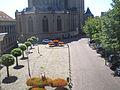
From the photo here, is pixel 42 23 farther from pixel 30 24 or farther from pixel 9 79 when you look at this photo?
pixel 9 79

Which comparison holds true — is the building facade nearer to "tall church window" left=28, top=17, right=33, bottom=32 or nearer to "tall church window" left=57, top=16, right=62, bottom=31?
"tall church window" left=28, top=17, right=33, bottom=32

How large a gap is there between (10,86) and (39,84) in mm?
4687

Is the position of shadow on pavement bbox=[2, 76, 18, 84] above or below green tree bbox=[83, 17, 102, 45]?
below

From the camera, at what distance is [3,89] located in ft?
67.7

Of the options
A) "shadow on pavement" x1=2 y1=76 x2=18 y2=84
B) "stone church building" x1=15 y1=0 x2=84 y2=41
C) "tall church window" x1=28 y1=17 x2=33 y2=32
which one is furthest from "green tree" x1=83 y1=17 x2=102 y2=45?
"tall church window" x1=28 y1=17 x2=33 y2=32

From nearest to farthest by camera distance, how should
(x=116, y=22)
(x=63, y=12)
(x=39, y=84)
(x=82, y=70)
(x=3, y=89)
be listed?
(x=39, y=84) → (x=3, y=89) → (x=116, y=22) → (x=82, y=70) → (x=63, y=12)

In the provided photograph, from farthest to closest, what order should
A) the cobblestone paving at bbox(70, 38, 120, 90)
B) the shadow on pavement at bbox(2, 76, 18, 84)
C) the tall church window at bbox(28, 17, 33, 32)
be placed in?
the tall church window at bbox(28, 17, 33, 32), the shadow on pavement at bbox(2, 76, 18, 84), the cobblestone paving at bbox(70, 38, 120, 90)

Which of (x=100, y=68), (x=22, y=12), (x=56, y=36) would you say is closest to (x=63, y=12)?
(x=56, y=36)

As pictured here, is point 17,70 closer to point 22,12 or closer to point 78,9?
point 22,12

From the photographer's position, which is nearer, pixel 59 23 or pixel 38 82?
pixel 38 82

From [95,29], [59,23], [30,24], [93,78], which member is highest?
[59,23]

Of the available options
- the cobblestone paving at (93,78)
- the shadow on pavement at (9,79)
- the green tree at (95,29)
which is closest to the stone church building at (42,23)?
the green tree at (95,29)

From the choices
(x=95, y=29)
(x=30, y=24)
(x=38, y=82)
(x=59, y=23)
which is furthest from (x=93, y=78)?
(x=59, y=23)

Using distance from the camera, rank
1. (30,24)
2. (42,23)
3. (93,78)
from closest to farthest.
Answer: (93,78)
(30,24)
(42,23)
